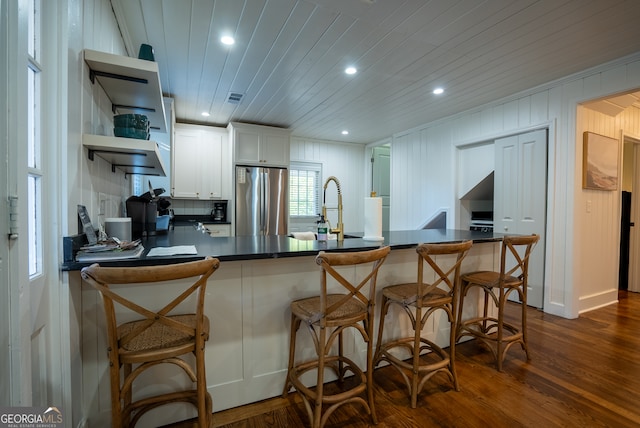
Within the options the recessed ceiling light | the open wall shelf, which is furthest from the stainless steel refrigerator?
the open wall shelf

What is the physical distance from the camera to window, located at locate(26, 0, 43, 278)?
1.05m

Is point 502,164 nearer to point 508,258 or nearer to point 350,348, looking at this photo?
point 508,258

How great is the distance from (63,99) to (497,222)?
4.22m

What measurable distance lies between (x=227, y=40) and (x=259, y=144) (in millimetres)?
2341

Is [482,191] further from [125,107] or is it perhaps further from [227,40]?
[125,107]

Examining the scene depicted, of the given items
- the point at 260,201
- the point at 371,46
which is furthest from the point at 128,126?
the point at 260,201

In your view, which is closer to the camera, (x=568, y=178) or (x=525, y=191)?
(x=568, y=178)

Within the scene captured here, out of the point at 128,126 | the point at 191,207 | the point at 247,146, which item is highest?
the point at 247,146

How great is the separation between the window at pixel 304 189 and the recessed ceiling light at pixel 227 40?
3.34 meters

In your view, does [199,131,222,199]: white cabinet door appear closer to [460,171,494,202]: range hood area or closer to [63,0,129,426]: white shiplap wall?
[63,0,129,426]: white shiplap wall

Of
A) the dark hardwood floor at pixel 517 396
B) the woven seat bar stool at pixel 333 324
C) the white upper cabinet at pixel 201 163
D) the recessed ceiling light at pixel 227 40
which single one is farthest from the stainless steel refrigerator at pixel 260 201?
the dark hardwood floor at pixel 517 396

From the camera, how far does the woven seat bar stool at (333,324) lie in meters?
1.34

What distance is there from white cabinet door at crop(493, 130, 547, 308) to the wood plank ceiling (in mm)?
640

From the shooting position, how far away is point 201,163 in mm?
4496
